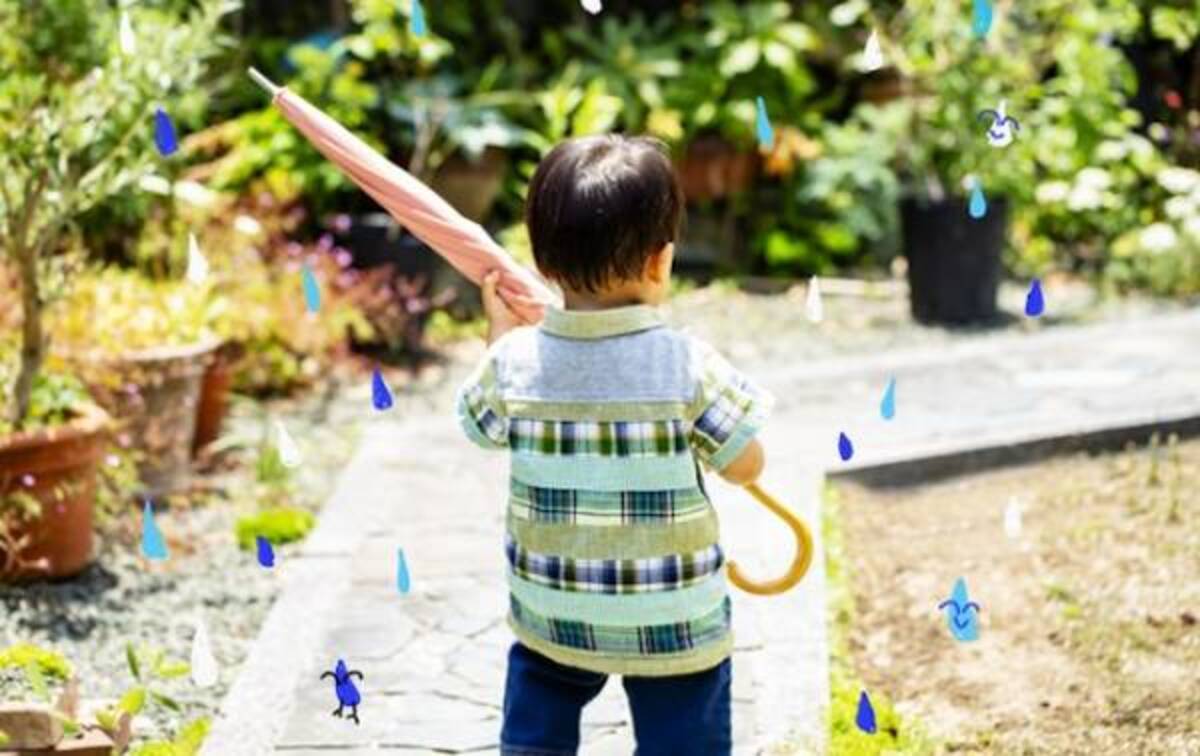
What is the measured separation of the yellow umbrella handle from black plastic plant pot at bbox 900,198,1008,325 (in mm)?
5904

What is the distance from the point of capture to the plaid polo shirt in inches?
96.7

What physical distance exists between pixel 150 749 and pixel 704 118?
22.6 ft

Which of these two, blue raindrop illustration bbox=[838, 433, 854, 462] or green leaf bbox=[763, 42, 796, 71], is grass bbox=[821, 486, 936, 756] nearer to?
blue raindrop illustration bbox=[838, 433, 854, 462]

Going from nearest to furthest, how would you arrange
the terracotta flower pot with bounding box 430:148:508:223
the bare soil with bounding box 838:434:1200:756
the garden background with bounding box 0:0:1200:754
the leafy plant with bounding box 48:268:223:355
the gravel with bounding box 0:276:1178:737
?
the bare soil with bounding box 838:434:1200:756 < the gravel with bounding box 0:276:1178:737 < the garden background with bounding box 0:0:1200:754 < the leafy plant with bounding box 48:268:223:355 < the terracotta flower pot with bounding box 430:148:508:223

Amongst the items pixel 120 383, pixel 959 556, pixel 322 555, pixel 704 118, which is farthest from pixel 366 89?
pixel 959 556

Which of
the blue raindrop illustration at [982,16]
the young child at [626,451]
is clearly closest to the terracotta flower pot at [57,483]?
the young child at [626,451]

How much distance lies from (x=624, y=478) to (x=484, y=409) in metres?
0.26

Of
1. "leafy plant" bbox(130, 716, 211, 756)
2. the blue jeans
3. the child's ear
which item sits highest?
the child's ear

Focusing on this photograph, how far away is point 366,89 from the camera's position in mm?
8188

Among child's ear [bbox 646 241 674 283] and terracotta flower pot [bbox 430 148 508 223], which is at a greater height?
terracotta flower pot [bbox 430 148 508 223]

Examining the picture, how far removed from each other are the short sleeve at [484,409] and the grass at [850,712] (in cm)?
115

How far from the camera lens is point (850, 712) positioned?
353 cm

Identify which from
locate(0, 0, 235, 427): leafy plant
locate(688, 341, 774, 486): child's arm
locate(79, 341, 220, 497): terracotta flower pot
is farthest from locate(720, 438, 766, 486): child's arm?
locate(79, 341, 220, 497): terracotta flower pot

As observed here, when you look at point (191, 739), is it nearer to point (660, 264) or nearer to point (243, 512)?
point (660, 264)
